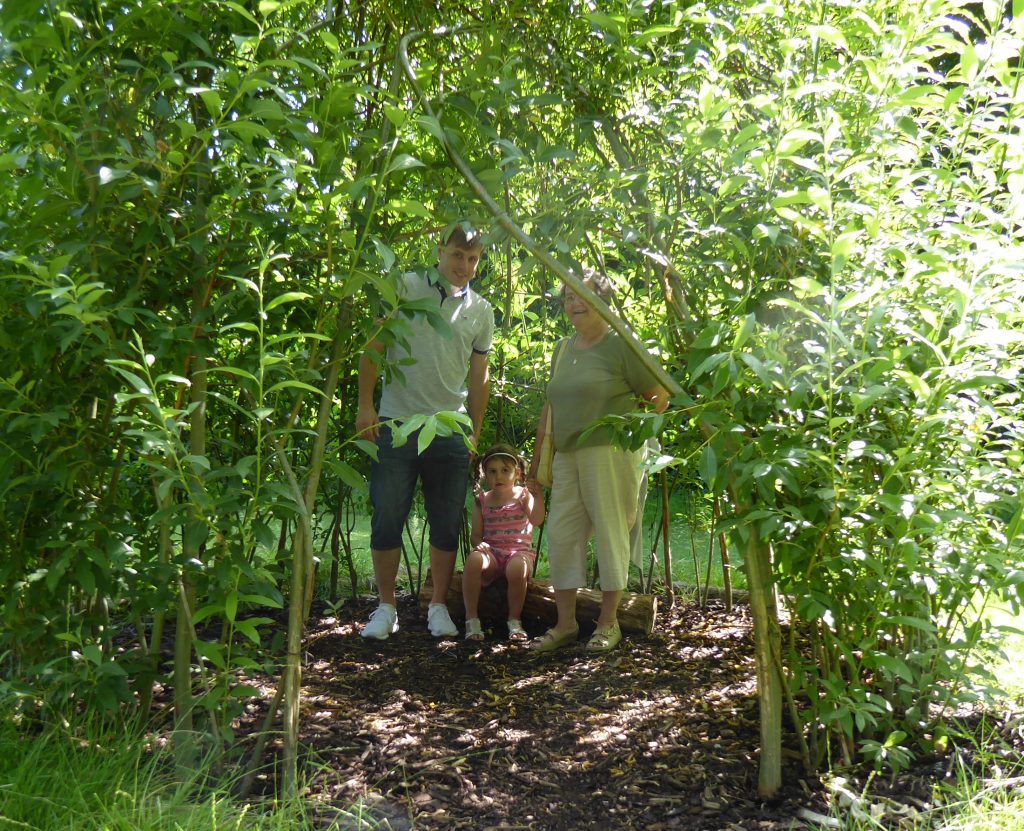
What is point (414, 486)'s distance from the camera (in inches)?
170

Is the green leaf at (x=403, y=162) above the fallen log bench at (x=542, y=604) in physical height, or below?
above

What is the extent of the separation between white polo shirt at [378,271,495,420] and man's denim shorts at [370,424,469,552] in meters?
0.14

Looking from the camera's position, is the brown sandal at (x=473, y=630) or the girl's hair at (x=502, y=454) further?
the girl's hair at (x=502, y=454)

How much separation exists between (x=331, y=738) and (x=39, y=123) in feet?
6.60

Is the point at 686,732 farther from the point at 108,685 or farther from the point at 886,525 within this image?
the point at 108,685

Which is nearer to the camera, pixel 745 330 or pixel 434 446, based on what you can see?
pixel 745 330

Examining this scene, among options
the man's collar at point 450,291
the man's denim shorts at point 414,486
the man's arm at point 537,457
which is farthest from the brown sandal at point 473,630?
the man's collar at point 450,291

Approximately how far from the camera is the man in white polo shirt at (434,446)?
13.6ft

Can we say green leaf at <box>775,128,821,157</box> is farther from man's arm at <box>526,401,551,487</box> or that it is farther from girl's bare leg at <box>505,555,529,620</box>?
girl's bare leg at <box>505,555,529,620</box>

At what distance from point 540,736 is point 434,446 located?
146cm

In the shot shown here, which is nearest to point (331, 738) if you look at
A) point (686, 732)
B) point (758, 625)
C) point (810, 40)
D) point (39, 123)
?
point (686, 732)

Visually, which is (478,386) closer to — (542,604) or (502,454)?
(502,454)

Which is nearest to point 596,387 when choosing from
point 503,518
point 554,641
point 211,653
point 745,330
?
point 503,518

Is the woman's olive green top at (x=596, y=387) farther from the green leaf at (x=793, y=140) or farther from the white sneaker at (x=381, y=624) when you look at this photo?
the green leaf at (x=793, y=140)
